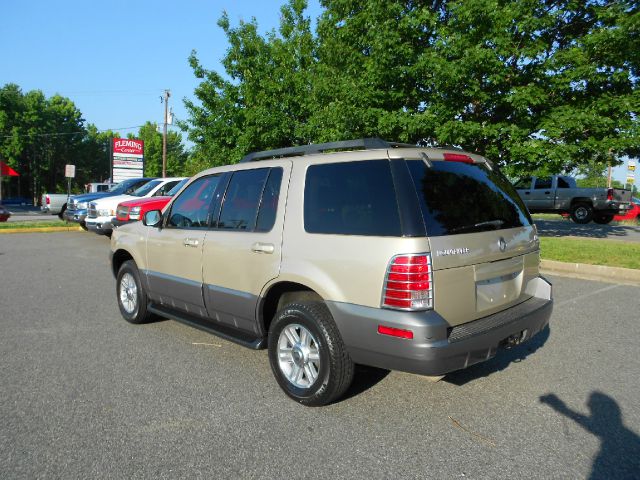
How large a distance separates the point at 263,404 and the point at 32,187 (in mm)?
70521

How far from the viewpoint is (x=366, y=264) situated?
3035mm

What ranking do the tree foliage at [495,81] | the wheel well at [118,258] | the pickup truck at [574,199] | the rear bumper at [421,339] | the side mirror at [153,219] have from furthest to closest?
the pickup truck at [574,199] < the tree foliage at [495,81] < the wheel well at [118,258] < the side mirror at [153,219] < the rear bumper at [421,339]

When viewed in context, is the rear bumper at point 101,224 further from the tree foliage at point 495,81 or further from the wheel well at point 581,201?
the wheel well at point 581,201

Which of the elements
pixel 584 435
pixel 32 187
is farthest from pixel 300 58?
pixel 32 187

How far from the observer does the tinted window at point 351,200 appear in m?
3.09

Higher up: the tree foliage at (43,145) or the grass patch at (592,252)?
the tree foliage at (43,145)

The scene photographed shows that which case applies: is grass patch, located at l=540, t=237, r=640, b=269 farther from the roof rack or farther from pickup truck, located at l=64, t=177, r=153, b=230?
pickup truck, located at l=64, t=177, r=153, b=230

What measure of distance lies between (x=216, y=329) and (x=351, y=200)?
69.7 inches

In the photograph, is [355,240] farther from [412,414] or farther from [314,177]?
[412,414]

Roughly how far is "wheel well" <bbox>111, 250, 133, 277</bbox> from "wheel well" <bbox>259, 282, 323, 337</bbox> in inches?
107

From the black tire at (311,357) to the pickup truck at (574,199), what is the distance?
17.7 metres

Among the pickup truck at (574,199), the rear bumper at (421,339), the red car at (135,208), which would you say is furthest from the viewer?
the pickup truck at (574,199)

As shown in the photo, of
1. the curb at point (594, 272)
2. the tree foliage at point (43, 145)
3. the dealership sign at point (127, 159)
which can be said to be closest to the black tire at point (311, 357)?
the curb at point (594, 272)

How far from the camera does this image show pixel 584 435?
2.99 m
